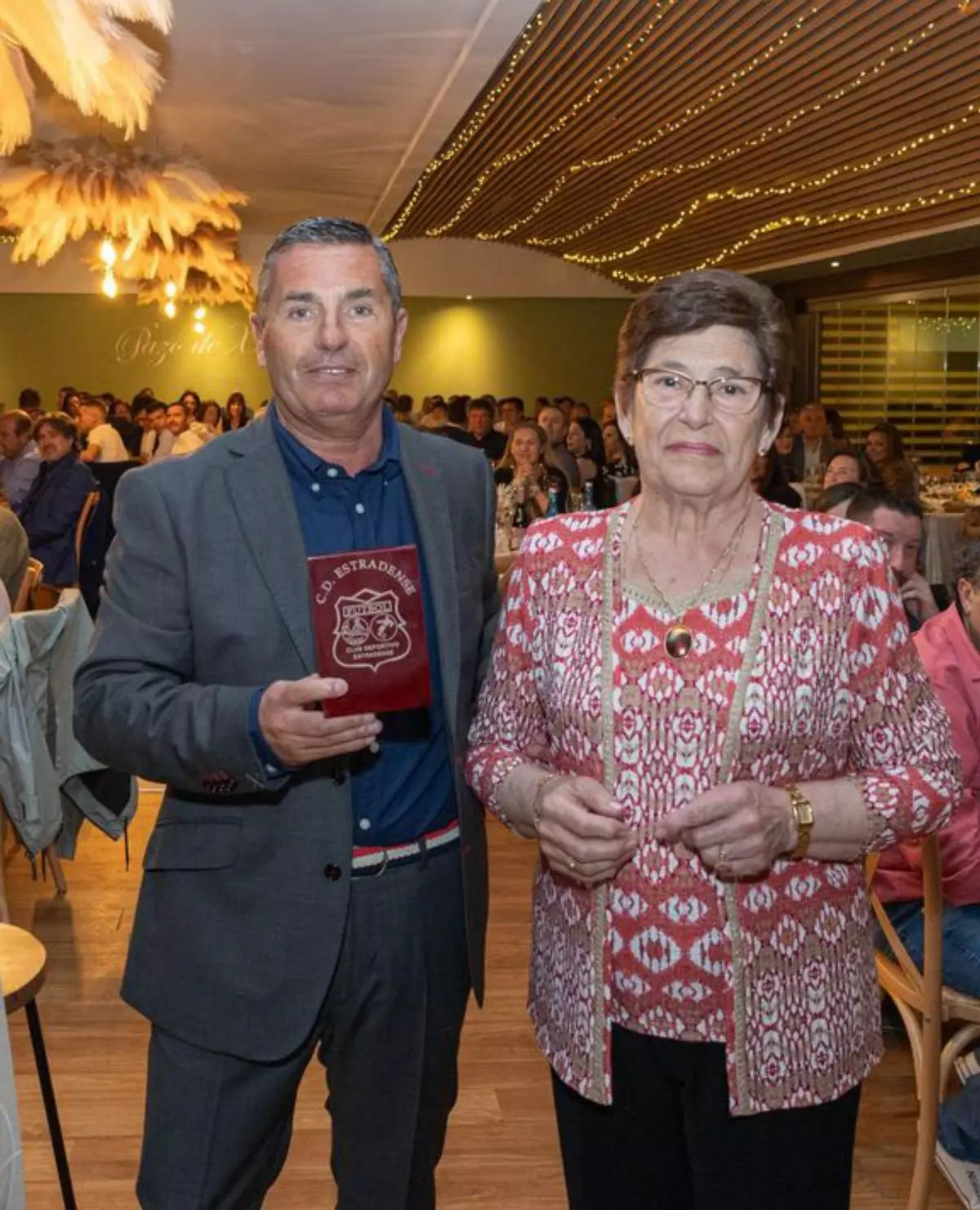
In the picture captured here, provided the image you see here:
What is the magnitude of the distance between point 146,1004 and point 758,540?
3.39 feet

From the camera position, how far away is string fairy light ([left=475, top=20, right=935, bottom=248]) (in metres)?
8.71

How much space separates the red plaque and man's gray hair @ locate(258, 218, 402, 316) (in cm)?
46

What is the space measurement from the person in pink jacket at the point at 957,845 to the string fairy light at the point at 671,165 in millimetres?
6145

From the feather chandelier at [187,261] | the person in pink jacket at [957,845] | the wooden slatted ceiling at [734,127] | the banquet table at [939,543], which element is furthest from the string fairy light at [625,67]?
the person in pink jacket at [957,845]

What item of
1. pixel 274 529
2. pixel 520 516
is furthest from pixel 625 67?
pixel 274 529

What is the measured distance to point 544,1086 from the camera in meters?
3.41

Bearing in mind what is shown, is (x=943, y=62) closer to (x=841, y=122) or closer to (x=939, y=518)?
(x=841, y=122)

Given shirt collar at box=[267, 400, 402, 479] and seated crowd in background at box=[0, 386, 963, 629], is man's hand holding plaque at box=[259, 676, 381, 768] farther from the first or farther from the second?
seated crowd in background at box=[0, 386, 963, 629]

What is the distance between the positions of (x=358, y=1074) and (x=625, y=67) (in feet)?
27.8

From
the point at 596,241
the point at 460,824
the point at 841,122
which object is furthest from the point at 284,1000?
the point at 596,241

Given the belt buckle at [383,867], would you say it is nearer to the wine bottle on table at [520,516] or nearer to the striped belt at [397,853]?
the striped belt at [397,853]

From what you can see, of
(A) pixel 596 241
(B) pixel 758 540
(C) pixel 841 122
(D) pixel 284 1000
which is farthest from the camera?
(A) pixel 596 241

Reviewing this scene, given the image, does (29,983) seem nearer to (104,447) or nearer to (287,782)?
(287,782)

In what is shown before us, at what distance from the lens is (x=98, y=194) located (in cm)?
A: 765
